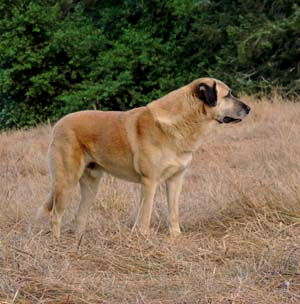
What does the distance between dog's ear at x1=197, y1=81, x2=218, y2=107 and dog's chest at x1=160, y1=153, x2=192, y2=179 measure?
1.78ft

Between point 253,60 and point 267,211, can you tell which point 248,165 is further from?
point 253,60

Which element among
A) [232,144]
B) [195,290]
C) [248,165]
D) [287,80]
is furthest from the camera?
[287,80]

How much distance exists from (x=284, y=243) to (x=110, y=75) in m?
21.0

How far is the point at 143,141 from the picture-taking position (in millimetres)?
6801

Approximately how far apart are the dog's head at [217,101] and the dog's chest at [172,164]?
0.50 m

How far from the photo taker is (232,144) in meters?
11.7

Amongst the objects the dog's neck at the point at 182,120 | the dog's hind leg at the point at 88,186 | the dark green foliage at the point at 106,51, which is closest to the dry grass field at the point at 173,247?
the dog's hind leg at the point at 88,186

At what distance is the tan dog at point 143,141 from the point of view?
22.2 ft

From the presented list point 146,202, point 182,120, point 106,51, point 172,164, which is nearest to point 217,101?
point 182,120

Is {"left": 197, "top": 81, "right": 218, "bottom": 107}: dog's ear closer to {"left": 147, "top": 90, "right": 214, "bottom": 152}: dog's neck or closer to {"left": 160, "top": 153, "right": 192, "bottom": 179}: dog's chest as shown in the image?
{"left": 147, "top": 90, "right": 214, "bottom": 152}: dog's neck

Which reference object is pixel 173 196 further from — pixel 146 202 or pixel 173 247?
pixel 173 247

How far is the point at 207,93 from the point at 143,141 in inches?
29.4

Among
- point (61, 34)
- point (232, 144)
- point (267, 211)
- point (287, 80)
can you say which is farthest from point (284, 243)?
point (61, 34)

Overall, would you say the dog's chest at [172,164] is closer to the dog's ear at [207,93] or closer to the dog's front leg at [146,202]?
the dog's front leg at [146,202]
